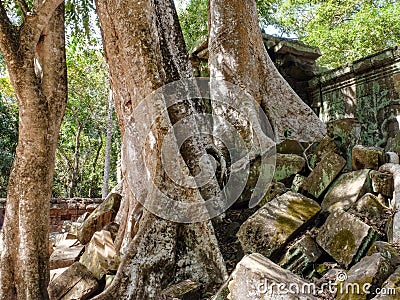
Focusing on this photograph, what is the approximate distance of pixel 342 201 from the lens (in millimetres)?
2822

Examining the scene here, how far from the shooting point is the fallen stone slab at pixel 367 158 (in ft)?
9.77

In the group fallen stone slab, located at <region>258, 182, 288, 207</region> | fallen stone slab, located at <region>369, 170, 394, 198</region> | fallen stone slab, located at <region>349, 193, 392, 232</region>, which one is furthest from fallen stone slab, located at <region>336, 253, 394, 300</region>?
fallen stone slab, located at <region>258, 182, 288, 207</region>

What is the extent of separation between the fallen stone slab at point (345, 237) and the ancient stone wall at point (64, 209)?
5.49 m

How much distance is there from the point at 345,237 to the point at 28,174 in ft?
7.81

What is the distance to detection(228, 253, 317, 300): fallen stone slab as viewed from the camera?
1.82 m

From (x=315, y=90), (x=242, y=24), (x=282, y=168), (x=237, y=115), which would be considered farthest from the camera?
(x=315, y=90)

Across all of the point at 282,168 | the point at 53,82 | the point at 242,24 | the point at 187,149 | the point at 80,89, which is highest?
the point at 80,89

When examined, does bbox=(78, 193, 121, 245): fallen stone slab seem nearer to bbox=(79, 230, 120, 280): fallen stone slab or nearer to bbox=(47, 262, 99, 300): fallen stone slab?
bbox=(79, 230, 120, 280): fallen stone slab

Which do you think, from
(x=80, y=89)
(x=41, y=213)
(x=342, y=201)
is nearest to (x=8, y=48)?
(x=41, y=213)

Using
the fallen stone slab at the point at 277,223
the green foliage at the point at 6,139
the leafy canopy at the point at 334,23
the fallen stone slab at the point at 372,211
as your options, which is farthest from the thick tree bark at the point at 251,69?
the green foliage at the point at 6,139

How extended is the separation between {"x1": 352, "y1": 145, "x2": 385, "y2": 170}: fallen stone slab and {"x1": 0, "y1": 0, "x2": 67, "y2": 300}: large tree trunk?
2519 mm

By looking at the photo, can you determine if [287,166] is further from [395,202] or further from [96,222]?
[96,222]

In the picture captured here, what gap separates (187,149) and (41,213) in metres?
1.28

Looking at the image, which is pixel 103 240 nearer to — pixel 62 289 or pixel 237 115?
pixel 62 289
